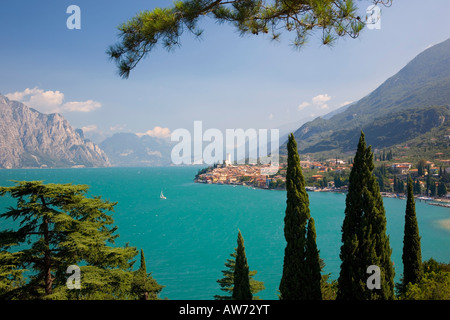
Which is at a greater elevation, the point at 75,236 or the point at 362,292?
the point at 75,236

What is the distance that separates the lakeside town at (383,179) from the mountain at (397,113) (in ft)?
116

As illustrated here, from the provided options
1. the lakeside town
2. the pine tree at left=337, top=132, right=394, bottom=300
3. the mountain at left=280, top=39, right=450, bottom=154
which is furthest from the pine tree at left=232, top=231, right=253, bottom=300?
the mountain at left=280, top=39, right=450, bottom=154

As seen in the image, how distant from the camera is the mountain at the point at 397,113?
87.9 meters

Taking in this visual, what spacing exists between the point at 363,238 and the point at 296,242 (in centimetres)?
137

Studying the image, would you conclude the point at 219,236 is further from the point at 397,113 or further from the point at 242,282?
the point at 397,113

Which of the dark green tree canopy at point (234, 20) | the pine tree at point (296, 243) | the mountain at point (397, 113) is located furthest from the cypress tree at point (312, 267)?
the mountain at point (397, 113)

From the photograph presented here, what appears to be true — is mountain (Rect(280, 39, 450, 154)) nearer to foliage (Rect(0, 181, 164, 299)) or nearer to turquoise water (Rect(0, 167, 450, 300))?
turquoise water (Rect(0, 167, 450, 300))

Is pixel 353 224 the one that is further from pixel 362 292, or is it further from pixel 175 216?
pixel 175 216

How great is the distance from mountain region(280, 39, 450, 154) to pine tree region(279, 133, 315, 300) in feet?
315

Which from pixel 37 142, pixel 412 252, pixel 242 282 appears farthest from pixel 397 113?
pixel 37 142

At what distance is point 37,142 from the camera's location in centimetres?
16800

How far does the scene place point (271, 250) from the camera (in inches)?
886
